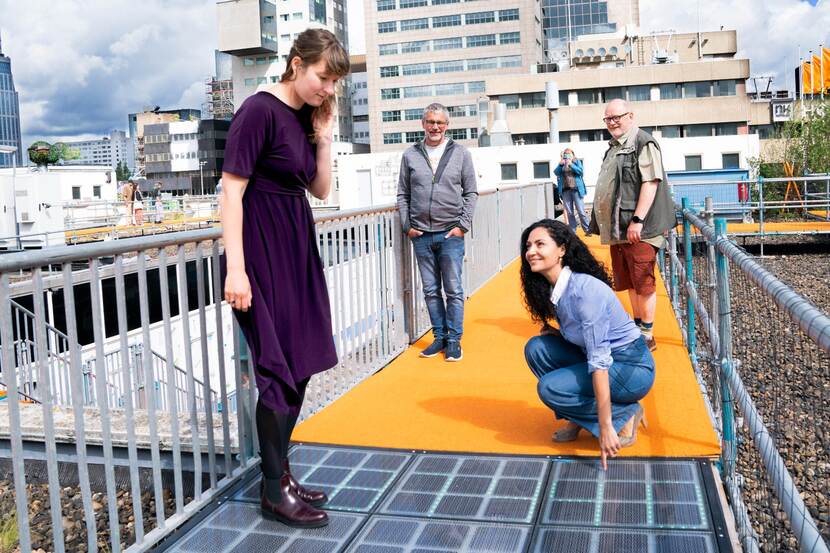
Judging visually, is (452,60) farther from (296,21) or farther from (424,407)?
(424,407)

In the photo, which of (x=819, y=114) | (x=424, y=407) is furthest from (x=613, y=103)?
(x=819, y=114)

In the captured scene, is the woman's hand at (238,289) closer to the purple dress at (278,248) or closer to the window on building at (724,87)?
the purple dress at (278,248)

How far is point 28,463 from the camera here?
6625 mm

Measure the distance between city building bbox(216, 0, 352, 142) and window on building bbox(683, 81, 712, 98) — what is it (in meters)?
62.6

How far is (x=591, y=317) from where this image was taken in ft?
14.1

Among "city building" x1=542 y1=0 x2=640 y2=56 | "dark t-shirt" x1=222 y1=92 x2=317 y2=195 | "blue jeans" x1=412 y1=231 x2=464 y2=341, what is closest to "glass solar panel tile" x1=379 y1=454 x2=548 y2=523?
"dark t-shirt" x1=222 y1=92 x2=317 y2=195

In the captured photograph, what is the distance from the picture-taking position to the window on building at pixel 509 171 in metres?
49.6

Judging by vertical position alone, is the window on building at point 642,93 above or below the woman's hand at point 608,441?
above

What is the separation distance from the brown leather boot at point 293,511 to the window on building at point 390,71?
113 metres

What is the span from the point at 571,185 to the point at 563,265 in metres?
13.2

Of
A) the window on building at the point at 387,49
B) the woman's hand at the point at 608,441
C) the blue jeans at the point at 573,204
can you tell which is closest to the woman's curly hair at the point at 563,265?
the woman's hand at the point at 608,441

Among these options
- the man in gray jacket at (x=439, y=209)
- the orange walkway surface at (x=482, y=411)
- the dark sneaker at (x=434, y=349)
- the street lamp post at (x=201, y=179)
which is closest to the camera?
the orange walkway surface at (x=482, y=411)

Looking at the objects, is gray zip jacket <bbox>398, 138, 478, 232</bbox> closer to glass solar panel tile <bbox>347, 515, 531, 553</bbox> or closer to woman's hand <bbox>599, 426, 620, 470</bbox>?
woman's hand <bbox>599, 426, 620, 470</bbox>

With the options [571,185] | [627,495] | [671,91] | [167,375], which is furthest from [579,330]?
[671,91]
